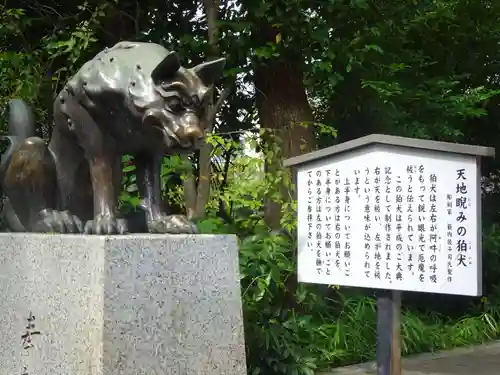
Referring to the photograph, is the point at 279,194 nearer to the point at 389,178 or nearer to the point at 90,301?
the point at 389,178

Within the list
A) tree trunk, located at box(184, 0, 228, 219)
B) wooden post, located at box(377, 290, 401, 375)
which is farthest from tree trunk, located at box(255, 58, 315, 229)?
wooden post, located at box(377, 290, 401, 375)

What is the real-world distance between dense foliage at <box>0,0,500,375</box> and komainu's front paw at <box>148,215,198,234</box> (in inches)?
74.6

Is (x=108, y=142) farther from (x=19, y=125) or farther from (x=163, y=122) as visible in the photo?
(x=19, y=125)

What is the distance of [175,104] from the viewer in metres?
2.90

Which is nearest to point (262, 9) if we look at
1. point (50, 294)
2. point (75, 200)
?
point (75, 200)

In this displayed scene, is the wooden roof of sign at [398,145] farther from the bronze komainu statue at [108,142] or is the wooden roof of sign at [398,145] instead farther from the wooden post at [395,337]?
the bronze komainu statue at [108,142]

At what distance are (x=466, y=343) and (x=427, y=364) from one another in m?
1.34

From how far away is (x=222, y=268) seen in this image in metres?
3.18

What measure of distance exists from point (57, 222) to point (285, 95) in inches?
170

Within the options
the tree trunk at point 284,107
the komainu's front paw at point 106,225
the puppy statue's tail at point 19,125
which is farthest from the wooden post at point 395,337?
the tree trunk at point 284,107

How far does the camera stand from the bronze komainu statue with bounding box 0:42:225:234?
9.54 ft

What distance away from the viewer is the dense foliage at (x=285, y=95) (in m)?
6.14

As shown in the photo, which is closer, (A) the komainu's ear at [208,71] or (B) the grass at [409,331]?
(A) the komainu's ear at [208,71]

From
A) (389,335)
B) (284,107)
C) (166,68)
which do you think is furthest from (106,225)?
(284,107)
